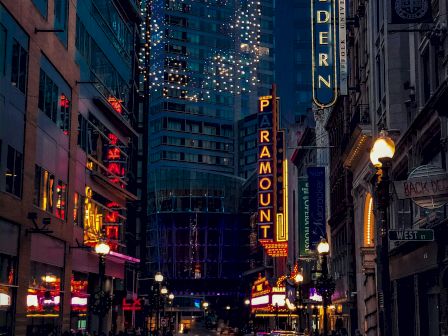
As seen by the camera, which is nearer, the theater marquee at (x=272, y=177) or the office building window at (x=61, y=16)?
the office building window at (x=61, y=16)

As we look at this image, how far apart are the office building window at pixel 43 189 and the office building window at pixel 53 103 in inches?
119

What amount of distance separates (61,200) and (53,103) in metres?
5.40

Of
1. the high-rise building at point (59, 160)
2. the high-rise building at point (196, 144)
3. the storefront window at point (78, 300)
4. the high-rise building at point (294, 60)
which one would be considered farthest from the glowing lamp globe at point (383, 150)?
the high-rise building at point (196, 144)

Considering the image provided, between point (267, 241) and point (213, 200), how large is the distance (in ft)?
268

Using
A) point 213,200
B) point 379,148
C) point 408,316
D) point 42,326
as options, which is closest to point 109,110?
point 42,326

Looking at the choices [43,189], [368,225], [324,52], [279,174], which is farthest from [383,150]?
[279,174]

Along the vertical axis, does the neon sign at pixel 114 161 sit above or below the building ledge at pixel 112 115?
below

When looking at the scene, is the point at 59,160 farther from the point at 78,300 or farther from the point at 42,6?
the point at 78,300

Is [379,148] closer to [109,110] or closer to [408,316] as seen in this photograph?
[408,316]

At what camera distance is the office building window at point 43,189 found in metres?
37.6

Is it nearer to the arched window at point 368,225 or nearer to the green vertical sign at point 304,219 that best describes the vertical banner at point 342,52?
the arched window at point 368,225

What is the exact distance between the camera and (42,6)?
126 feet

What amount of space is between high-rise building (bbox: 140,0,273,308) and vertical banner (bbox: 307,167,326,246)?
92.5 m

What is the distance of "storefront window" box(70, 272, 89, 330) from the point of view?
48.2 meters
